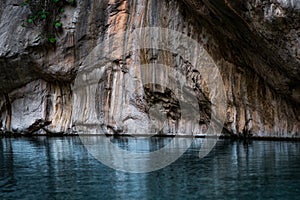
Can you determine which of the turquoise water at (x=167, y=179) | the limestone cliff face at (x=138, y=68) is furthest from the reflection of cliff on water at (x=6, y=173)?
the limestone cliff face at (x=138, y=68)

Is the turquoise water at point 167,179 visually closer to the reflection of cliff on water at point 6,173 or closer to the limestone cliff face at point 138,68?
the reflection of cliff on water at point 6,173

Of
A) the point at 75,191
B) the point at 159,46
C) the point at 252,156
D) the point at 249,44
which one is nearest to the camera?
the point at 75,191

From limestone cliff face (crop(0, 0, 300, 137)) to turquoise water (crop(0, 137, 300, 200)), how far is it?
458cm

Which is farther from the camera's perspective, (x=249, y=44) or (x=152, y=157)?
(x=249, y=44)

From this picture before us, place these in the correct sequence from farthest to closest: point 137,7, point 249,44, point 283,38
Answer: point 137,7 → point 249,44 → point 283,38

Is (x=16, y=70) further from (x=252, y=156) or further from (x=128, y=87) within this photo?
(x=252, y=156)

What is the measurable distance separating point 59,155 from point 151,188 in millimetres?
6476

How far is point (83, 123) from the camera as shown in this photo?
2577cm

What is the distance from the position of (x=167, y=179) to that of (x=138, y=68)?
1512 cm

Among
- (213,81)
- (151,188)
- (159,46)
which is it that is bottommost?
(151,188)

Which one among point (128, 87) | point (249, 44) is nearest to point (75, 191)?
point (249, 44)

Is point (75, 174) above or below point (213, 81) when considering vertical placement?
below

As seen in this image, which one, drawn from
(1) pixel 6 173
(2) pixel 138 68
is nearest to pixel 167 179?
(1) pixel 6 173

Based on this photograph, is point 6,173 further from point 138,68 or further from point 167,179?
point 138,68
